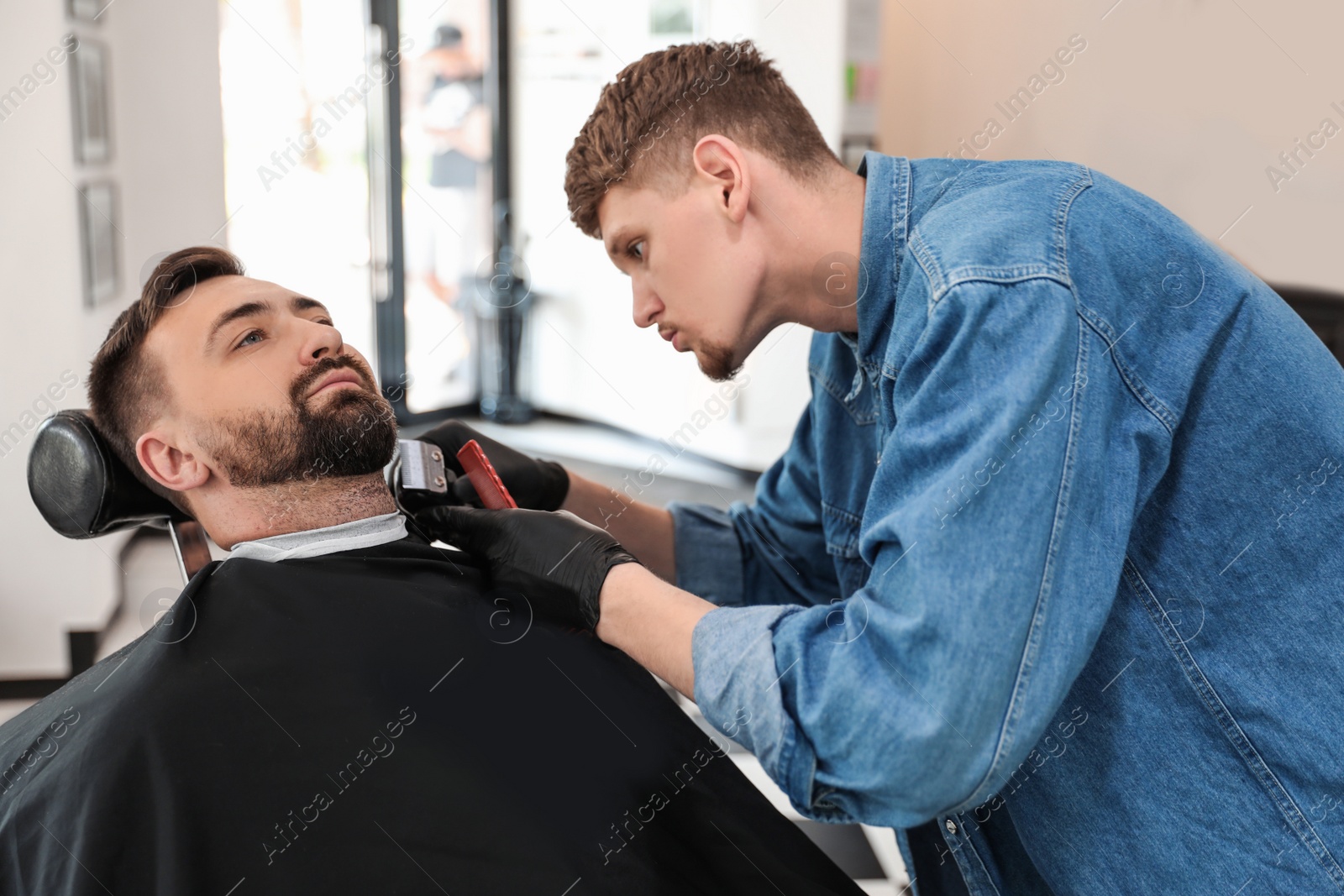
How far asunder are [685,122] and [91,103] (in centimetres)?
277

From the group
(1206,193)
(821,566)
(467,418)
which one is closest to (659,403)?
(467,418)

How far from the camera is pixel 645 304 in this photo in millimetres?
1488

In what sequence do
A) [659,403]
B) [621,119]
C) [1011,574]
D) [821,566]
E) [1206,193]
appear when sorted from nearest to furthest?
[1011,574] → [621,119] → [821,566] → [1206,193] → [659,403]

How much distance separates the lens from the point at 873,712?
0.97 meters

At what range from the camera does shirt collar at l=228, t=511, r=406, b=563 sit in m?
1.55

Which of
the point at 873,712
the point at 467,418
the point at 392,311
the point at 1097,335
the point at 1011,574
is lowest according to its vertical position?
the point at 467,418

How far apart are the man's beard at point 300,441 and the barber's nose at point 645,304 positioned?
18.0 inches

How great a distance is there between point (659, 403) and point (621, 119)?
438 cm

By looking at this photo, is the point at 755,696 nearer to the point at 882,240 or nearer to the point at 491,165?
the point at 882,240

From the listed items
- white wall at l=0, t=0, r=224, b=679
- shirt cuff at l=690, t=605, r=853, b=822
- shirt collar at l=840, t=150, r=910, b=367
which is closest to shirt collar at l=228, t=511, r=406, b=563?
shirt cuff at l=690, t=605, r=853, b=822

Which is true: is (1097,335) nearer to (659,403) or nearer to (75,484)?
(75,484)

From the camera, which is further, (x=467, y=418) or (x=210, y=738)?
(x=467, y=418)

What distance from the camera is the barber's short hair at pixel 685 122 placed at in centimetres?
139

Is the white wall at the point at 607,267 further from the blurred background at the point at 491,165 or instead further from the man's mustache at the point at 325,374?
the man's mustache at the point at 325,374
